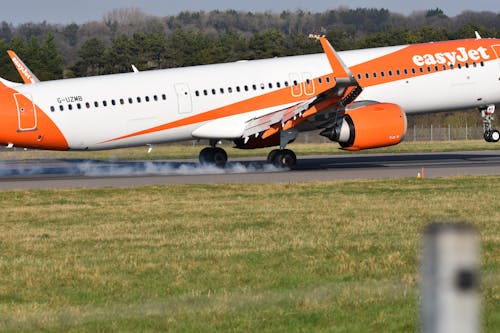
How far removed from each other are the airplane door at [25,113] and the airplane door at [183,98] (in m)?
5.72

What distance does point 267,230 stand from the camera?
18.4 meters

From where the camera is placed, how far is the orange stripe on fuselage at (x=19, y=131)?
3406 centimetres

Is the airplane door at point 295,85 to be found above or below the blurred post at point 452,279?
above

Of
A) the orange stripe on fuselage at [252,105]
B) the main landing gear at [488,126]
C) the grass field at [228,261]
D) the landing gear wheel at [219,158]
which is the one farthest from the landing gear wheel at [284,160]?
the grass field at [228,261]

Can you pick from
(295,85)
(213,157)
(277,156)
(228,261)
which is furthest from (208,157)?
(228,261)

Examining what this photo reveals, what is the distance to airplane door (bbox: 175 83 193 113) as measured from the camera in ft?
119

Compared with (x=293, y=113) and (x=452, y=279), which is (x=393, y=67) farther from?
(x=452, y=279)

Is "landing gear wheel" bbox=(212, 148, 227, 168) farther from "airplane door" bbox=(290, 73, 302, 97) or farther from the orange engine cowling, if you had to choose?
the orange engine cowling

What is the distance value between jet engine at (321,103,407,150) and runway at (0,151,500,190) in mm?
1352

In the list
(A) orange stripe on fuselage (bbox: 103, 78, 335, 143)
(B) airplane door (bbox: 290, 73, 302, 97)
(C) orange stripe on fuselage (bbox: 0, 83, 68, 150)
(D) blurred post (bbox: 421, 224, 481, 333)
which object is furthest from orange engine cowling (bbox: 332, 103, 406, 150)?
(D) blurred post (bbox: 421, 224, 481, 333)

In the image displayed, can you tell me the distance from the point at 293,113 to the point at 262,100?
2.10 meters

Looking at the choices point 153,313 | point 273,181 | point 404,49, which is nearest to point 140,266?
point 153,313

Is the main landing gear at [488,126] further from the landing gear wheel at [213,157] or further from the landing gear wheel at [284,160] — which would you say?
the landing gear wheel at [213,157]

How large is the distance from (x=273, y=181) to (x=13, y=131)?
10064 millimetres
